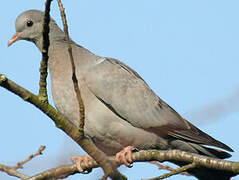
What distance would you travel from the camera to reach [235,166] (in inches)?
142

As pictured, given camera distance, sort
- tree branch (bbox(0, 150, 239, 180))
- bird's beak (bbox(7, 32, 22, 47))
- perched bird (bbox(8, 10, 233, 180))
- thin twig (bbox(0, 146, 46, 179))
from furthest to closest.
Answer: bird's beak (bbox(7, 32, 22, 47)), perched bird (bbox(8, 10, 233, 180)), thin twig (bbox(0, 146, 46, 179)), tree branch (bbox(0, 150, 239, 180))

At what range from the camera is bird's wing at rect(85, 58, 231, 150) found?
5121 millimetres

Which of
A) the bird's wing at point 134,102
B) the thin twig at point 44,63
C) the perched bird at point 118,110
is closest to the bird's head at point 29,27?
the perched bird at point 118,110

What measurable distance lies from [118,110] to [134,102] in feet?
1.04

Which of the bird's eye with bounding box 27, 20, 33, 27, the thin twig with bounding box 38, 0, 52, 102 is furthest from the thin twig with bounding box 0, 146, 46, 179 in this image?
the bird's eye with bounding box 27, 20, 33, 27

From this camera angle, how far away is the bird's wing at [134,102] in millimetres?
5121

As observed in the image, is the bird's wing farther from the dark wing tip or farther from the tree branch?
the tree branch


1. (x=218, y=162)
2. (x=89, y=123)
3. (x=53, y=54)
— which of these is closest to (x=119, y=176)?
(x=218, y=162)

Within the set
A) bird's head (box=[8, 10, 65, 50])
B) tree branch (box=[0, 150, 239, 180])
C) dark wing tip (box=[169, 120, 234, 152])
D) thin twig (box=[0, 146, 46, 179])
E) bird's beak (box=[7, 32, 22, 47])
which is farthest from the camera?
bird's head (box=[8, 10, 65, 50])

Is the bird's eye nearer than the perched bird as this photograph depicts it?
No

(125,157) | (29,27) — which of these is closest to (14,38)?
(29,27)

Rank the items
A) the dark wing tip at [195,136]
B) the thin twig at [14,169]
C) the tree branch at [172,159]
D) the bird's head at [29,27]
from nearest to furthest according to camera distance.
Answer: the tree branch at [172,159]
the thin twig at [14,169]
the dark wing tip at [195,136]
the bird's head at [29,27]

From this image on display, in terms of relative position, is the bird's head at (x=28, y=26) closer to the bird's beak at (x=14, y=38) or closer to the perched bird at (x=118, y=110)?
the bird's beak at (x=14, y=38)

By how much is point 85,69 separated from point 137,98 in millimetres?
765
